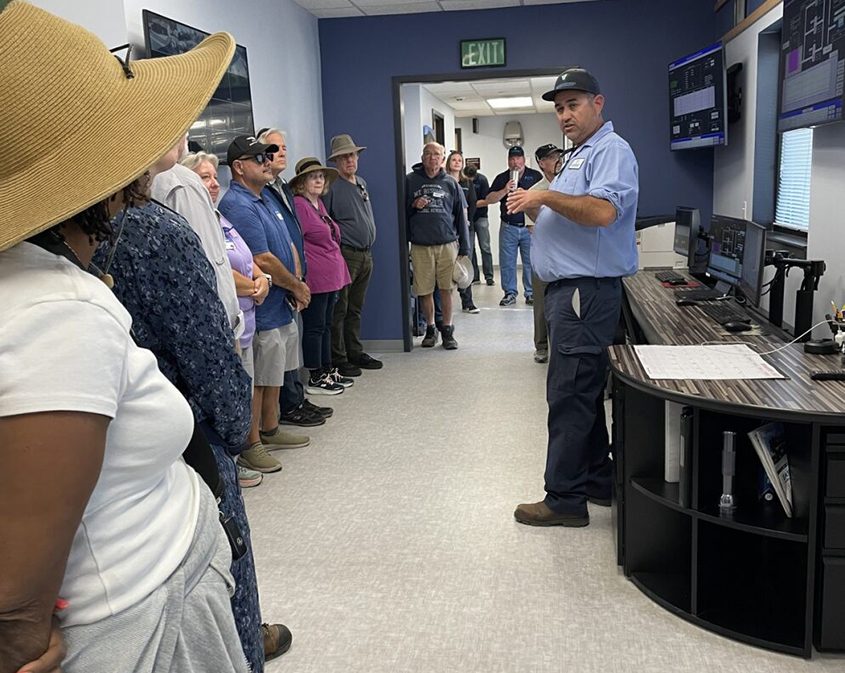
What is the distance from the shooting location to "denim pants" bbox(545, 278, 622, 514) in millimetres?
2836

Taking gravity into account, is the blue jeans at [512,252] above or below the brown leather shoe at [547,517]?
above

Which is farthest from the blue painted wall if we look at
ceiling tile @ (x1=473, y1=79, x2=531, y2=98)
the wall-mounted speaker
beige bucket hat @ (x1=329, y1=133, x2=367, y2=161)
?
ceiling tile @ (x1=473, y1=79, x2=531, y2=98)

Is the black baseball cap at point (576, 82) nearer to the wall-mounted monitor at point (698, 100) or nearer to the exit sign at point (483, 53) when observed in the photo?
the wall-mounted monitor at point (698, 100)

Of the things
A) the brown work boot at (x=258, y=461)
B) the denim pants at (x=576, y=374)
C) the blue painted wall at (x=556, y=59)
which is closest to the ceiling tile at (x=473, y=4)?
the blue painted wall at (x=556, y=59)

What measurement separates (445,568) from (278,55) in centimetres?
375

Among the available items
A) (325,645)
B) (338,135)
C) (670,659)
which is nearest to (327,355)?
(338,135)

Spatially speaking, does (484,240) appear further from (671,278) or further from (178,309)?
(178,309)

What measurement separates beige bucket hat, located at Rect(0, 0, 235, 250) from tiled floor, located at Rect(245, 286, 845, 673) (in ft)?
5.62

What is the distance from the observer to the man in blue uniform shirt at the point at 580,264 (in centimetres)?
279

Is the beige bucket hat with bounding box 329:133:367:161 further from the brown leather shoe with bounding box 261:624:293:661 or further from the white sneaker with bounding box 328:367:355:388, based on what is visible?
the brown leather shoe with bounding box 261:624:293:661

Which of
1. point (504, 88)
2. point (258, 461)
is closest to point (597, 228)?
point (258, 461)

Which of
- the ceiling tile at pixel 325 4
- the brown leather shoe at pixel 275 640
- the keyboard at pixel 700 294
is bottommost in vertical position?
the brown leather shoe at pixel 275 640

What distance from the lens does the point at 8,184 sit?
80 centimetres

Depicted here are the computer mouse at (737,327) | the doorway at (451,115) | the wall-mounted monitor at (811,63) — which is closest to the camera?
the wall-mounted monitor at (811,63)
